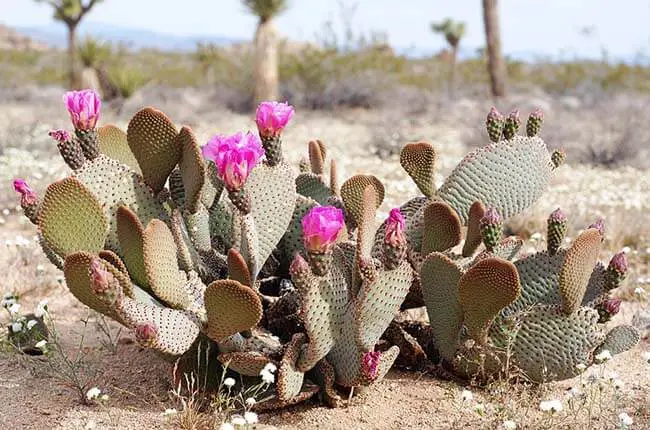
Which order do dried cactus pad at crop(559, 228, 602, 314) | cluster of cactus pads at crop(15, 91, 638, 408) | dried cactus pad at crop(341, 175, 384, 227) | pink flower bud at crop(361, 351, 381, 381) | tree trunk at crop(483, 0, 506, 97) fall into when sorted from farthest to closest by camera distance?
tree trunk at crop(483, 0, 506, 97) → dried cactus pad at crop(341, 175, 384, 227) → dried cactus pad at crop(559, 228, 602, 314) → pink flower bud at crop(361, 351, 381, 381) → cluster of cactus pads at crop(15, 91, 638, 408)

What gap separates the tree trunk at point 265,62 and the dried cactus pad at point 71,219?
12.5 m

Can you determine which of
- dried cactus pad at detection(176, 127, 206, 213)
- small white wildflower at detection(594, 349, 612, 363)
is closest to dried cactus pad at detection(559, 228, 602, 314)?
small white wildflower at detection(594, 349, 612, 363)

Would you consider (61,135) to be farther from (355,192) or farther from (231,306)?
(355,192)

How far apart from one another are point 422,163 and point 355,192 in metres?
0.28

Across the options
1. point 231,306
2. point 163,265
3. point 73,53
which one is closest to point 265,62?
point 73,53

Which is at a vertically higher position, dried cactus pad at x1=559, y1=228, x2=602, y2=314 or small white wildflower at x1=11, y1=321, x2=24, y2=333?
dried cactus pad at x1=559, y1=228, x2=602, y2=314

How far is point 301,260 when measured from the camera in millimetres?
2432

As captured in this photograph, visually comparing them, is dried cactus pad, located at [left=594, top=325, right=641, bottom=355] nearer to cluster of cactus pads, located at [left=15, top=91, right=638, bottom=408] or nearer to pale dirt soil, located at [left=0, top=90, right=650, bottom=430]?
cluster of cactus pads, located at [left=15, top=91, right=638, bottom=408]

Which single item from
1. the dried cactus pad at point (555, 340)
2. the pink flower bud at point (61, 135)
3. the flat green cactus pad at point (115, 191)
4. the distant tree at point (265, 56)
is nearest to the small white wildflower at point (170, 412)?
the flat green cactus pad at point (115, 191)

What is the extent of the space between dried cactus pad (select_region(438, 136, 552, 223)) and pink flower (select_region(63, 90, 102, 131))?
1.32 meters

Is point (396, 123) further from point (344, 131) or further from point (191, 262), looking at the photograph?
point (191, 262)

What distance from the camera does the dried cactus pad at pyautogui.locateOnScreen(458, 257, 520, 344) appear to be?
2584mm

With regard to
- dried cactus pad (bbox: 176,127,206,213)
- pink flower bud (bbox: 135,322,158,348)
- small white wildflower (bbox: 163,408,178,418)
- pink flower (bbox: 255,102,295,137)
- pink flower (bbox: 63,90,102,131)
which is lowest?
small white wildflower (bbox: 163,408,178,418)

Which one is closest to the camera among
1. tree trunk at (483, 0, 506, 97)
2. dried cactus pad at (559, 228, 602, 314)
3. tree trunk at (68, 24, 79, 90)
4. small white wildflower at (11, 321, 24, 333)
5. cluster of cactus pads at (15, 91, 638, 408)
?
cluster of cactus pads at (15, 91, 638, 408)
